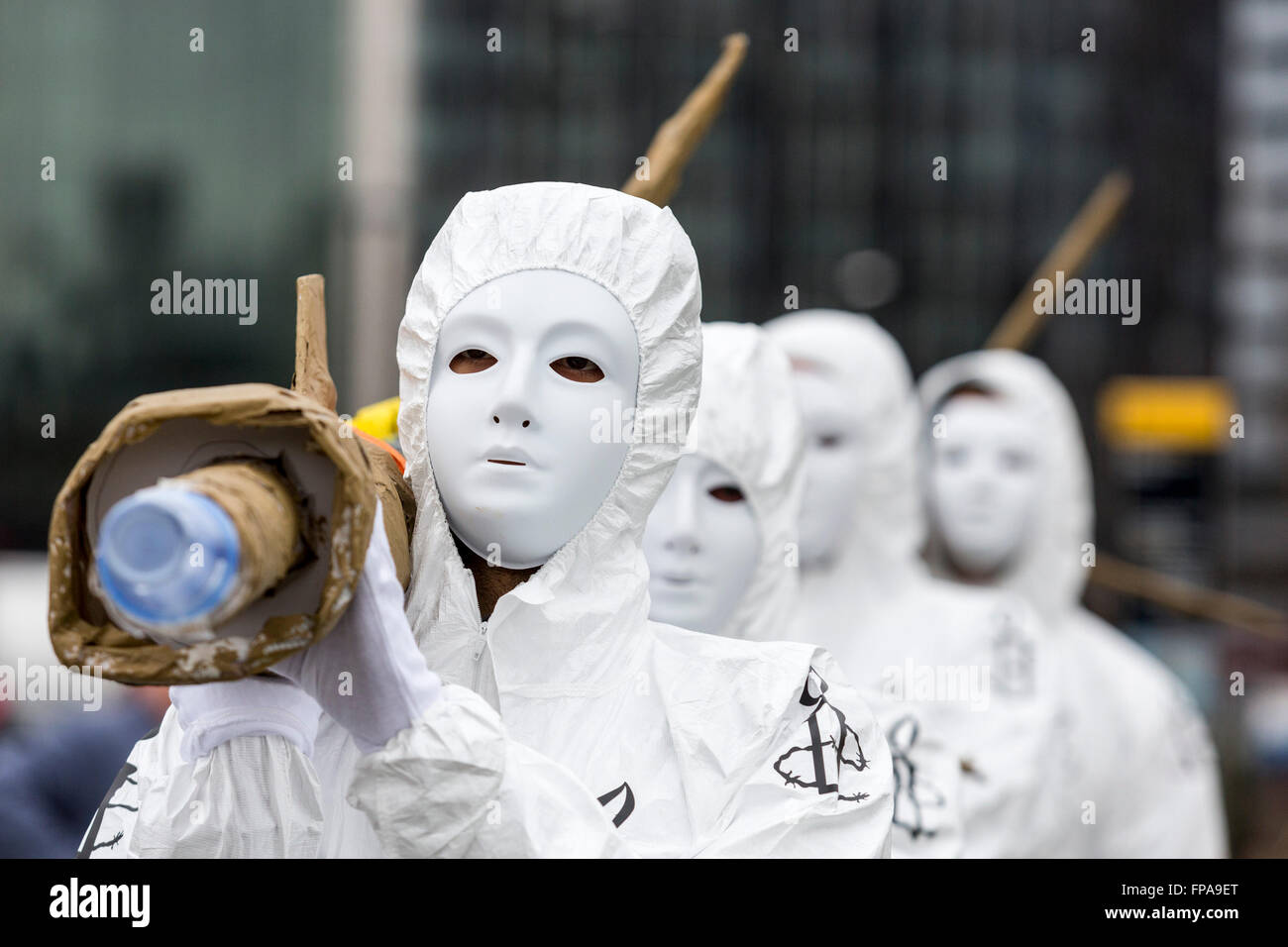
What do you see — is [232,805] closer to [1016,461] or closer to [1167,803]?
[1016,461]

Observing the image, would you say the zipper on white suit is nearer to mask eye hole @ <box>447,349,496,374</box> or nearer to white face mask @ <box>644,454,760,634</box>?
mask eye hole @ <box>447,349,496,374</box>

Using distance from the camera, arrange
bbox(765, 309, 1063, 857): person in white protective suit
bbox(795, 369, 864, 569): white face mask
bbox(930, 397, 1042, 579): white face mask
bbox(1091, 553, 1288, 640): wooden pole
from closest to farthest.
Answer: bbox(765, 309, 1063, 857): person in white protective suit → bbox(795, 369, 864, 569): white face mask → bbox(930, 397, 1042, 579): white face mask → bbox(1091, 553, 1288, 640): wooden pole

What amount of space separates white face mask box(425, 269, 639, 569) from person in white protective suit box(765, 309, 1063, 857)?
2.66 meters

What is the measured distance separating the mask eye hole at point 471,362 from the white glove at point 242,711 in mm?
553

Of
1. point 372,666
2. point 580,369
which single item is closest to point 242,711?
point 372,666

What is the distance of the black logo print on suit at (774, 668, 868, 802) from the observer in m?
2.75

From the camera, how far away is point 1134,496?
30.1 meters

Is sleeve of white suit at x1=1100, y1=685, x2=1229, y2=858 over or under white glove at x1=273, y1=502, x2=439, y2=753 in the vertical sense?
under

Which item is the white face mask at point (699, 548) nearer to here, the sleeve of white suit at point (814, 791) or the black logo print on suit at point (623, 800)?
the sleeve of white suit at point (814, 791)

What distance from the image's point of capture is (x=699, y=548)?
3.92 meters

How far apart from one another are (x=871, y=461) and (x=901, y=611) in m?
0.53

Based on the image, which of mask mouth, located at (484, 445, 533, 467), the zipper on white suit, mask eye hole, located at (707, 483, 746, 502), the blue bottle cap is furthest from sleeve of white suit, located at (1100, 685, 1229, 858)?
the blue bottle cap

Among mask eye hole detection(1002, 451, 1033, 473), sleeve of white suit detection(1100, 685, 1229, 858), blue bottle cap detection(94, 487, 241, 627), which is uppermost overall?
mask eye hole detection(1002, 451, 1033, 473)
